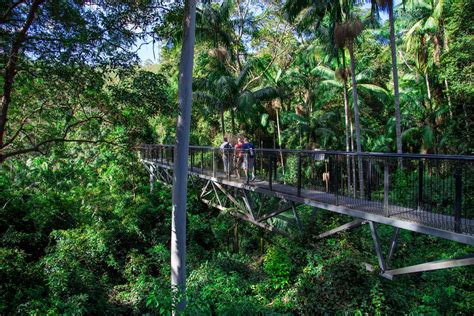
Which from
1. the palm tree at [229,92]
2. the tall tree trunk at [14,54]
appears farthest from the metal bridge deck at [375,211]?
the palm tree at [229,92]

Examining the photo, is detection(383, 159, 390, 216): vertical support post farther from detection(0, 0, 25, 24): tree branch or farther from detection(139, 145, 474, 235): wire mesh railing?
detection(0, 0, 25, 24): tree branch

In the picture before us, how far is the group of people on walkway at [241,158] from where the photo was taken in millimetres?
8850

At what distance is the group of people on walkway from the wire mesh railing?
0.40 feet

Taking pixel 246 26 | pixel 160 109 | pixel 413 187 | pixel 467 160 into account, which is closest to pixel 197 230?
pixel 160 109

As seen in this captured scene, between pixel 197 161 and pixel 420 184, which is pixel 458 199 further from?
pixel 197 161

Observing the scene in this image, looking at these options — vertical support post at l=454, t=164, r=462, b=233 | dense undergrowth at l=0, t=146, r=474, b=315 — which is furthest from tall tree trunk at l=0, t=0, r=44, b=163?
vertical support post at l=454, t=164, r=462, b=233

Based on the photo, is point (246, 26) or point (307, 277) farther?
point (246, 26)

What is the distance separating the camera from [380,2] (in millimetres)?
10078

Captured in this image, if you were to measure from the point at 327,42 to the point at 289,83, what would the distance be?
5725 mm

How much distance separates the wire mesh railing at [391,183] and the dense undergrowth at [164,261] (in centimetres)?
150

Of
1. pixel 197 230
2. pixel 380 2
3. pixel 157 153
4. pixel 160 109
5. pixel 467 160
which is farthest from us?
pixel 157 153

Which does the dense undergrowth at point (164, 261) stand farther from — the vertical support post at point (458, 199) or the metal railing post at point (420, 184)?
the vertical support post at point (458, 199)

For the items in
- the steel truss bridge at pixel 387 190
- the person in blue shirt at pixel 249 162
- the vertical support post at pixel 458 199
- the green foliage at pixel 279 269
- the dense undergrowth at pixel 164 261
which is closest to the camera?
the vertical support post at pixel 458 199

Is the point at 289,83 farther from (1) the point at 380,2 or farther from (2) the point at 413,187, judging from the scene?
(2) the point at 413,187
